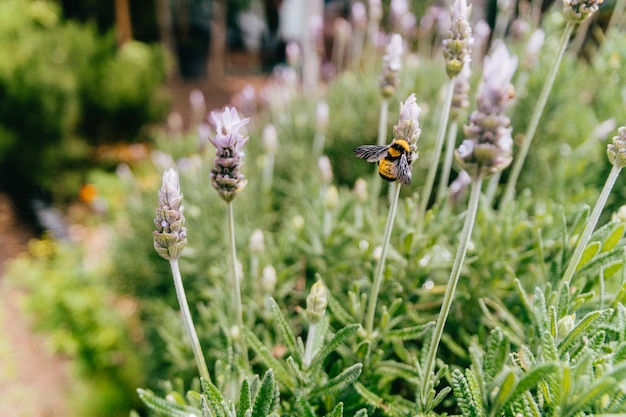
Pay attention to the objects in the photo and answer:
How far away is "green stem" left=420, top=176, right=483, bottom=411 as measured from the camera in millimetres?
647

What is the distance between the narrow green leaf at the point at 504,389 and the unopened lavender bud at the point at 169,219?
48 cm

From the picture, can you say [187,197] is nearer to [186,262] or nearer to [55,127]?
[186,262]

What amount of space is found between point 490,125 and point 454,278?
0.23 m

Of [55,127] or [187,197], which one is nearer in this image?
[187,197]

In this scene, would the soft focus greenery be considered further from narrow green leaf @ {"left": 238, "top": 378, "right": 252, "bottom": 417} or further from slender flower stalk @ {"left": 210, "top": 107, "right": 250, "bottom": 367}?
slender flower stalk @ {"left": 210, "top": 107, "right": 250, "bottom": 367}

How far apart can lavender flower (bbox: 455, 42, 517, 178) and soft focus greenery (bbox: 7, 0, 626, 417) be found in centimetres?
24

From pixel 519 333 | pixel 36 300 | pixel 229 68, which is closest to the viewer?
pixel 519 333

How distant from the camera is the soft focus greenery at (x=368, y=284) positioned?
759 mm

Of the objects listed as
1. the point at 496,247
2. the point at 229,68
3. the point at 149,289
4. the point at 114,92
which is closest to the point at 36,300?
the point at 149,289

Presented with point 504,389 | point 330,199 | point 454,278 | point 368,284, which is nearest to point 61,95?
point 330,199

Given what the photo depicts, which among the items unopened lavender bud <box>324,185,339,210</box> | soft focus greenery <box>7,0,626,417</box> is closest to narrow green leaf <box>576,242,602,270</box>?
soft focus greenery <box>7,0,626,417</box>

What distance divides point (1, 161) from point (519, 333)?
13.4 feet

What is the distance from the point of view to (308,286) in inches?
51.5

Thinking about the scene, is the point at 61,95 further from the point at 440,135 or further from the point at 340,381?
the point at 340,381
